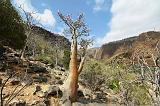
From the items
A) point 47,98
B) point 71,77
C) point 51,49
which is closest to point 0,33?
point 47,98

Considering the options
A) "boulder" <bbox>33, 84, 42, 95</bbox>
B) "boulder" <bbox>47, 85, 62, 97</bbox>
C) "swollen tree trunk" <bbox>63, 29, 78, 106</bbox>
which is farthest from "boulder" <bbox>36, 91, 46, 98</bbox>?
"swollen tree trunk" <bbox>63, 29, 78, 106</bbox>

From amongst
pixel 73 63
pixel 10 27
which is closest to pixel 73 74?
pixel 73 63

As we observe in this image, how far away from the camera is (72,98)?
713 inches

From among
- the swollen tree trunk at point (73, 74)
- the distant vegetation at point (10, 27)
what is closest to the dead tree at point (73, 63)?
the swollen tree trunk at point (73, 74)

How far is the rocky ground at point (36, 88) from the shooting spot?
20.0 metres

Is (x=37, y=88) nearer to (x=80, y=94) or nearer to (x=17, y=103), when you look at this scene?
(x=17, y=103)

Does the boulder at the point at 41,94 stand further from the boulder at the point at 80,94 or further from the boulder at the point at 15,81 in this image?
the boulder at the point at 80,94

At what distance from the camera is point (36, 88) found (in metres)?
21.5

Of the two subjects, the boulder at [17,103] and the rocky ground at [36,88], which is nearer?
the boulder at [17,103]

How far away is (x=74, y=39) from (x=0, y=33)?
7.97 m

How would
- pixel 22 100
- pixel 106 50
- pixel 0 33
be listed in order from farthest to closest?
1. pixel 106 50
2. pixel 0 33
3. pixel 22 100

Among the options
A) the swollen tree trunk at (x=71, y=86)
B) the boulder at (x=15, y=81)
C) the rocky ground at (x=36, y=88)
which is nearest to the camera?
the swollen tree trunk at (x=71, y=86)

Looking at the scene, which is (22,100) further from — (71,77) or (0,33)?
(0,33)

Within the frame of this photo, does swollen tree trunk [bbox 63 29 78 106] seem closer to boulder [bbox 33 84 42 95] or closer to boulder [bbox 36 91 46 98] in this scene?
boulder [bbox 36 91 46 98]
